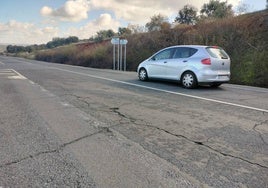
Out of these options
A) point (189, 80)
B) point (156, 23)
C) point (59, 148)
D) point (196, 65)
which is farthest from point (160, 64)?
point (156, 23)

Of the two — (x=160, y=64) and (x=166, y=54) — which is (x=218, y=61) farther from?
(x=160, y=64)

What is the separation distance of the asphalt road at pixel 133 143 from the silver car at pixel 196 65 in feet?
8.33

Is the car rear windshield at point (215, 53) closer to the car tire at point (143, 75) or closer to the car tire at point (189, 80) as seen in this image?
the car tire at point (189, 80)

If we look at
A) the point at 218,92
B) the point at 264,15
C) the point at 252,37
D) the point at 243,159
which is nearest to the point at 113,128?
the point at 243,159

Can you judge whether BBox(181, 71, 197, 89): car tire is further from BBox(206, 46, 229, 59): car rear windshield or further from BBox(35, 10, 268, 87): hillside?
BBox(35, 10, 268, 87): hillside

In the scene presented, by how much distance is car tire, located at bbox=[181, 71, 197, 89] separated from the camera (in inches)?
452

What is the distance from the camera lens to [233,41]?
19078 millimetres

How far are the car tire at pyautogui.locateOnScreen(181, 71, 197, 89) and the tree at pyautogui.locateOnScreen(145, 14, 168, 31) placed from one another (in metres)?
17.7

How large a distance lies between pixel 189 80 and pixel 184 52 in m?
1.25

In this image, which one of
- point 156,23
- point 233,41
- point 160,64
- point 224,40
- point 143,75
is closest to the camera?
point 160,64

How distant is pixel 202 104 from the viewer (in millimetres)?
8398

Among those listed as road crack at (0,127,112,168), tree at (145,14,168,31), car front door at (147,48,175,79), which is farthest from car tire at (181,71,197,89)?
tree at (145,14,168,31)

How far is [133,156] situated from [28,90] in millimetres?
7879

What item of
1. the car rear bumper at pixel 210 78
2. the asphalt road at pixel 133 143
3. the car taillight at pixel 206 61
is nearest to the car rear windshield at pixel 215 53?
the car taillight at pixel 206 61
